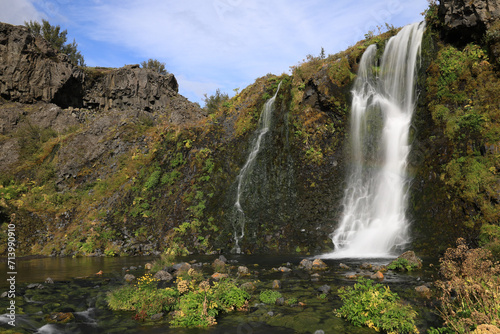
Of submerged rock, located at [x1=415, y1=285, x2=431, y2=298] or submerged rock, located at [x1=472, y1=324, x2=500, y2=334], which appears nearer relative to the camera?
submerged rock, located at [x1=472, y1=324, x2=500, y2=334]

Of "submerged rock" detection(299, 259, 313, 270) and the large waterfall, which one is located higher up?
the large waterfall

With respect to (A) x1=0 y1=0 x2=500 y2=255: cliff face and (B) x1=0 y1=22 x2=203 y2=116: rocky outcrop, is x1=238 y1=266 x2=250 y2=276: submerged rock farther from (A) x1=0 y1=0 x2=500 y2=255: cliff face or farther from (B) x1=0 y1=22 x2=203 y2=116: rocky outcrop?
(B) x1=0 y1=22 x2=203 y2=116: rocky outcrop

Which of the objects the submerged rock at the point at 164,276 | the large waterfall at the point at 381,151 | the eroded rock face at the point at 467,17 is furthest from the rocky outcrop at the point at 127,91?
the eroded rock face at the point at 467,17

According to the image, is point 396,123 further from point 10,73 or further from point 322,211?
point 10,73

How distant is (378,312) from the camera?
6070 mm

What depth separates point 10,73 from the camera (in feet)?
118

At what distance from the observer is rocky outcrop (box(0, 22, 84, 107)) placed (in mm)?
36094

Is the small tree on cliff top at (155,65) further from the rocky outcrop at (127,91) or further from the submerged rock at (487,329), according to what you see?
the submerged rock at (487,329)

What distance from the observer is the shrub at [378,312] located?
5688mm

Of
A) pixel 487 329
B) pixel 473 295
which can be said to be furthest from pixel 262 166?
pixel 487 329

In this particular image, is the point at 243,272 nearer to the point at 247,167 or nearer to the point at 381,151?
the point at 247,167

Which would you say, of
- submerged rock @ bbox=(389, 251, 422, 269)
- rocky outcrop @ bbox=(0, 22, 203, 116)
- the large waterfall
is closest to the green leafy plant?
submerged rock @ bbox=(389, 251, 422, 269)

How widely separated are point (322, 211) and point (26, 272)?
52.6 feet

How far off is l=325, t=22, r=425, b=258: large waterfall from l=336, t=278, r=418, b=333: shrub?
8.37m
